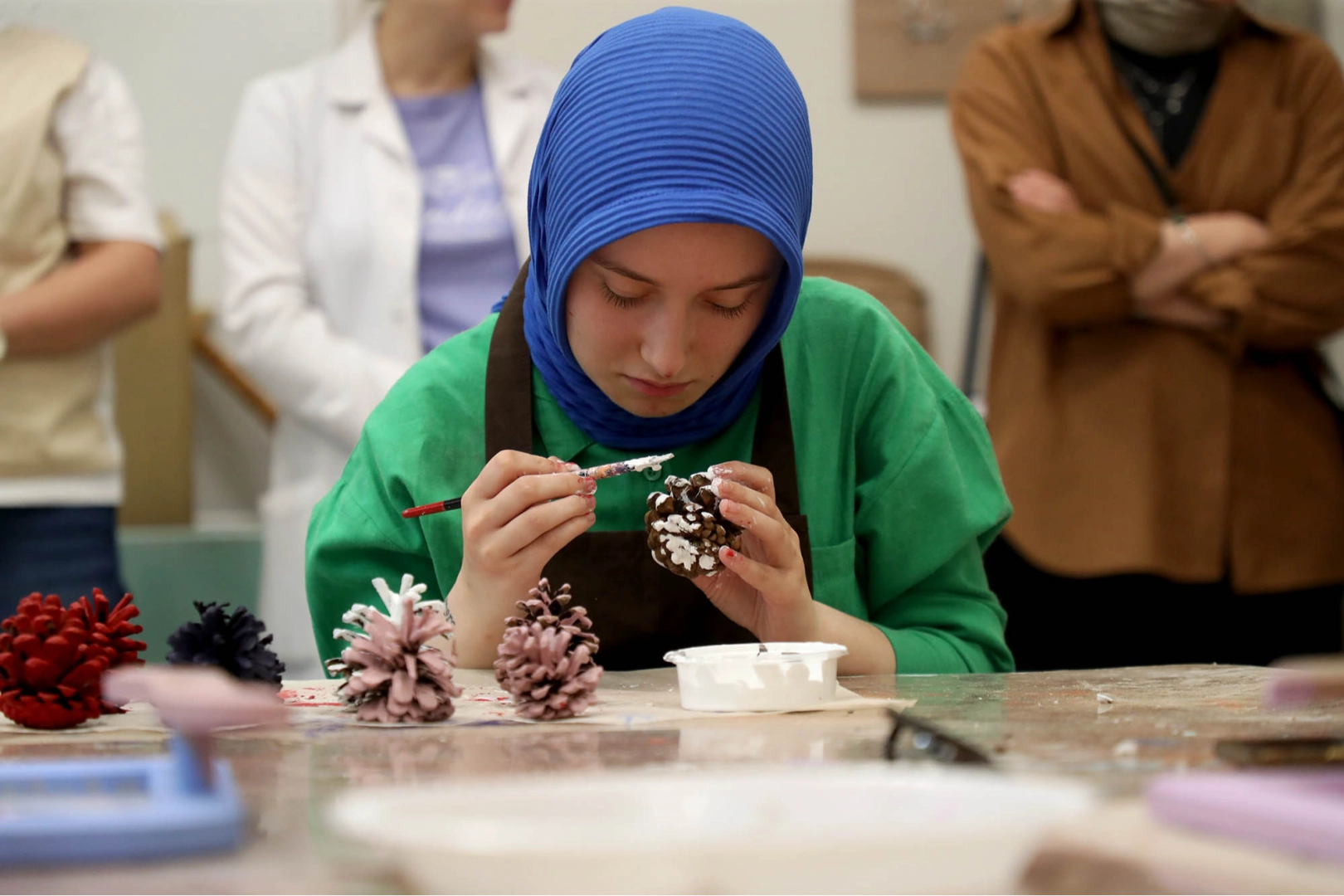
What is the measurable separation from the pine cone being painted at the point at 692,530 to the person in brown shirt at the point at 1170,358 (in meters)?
1.45

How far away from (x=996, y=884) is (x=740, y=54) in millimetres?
986

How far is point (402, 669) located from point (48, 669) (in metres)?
0.26

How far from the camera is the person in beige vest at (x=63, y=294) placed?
218cm

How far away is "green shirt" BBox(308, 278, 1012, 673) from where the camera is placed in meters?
1.50

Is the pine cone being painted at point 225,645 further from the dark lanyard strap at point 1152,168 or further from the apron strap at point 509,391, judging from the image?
the dark lanyard strap at point 1152,168

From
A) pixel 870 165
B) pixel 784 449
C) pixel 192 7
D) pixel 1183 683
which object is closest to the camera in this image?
pixel 1183 683

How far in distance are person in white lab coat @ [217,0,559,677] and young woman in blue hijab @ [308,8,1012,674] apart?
1.04 m

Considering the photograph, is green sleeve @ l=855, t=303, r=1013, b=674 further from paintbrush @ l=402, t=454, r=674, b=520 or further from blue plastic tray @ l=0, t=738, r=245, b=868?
blue plastic tray @ l=0, t=738, r=245, b=868

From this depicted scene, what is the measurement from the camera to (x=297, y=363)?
2.64 m

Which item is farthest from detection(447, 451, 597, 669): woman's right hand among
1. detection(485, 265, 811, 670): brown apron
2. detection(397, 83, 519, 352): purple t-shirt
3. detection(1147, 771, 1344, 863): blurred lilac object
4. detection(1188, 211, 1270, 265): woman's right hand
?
detection(1188, 211, 1270, 265): woman's right hand

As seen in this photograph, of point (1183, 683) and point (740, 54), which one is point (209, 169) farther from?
point (1183, 683)

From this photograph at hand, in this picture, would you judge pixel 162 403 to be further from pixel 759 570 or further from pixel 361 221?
pixel 759 570

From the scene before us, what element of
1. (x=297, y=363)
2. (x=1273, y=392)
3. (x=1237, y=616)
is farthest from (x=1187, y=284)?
(x=297, y=363)

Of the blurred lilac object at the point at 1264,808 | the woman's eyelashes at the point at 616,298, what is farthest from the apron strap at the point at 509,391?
the blurred lilac object at the point at 1264,808
